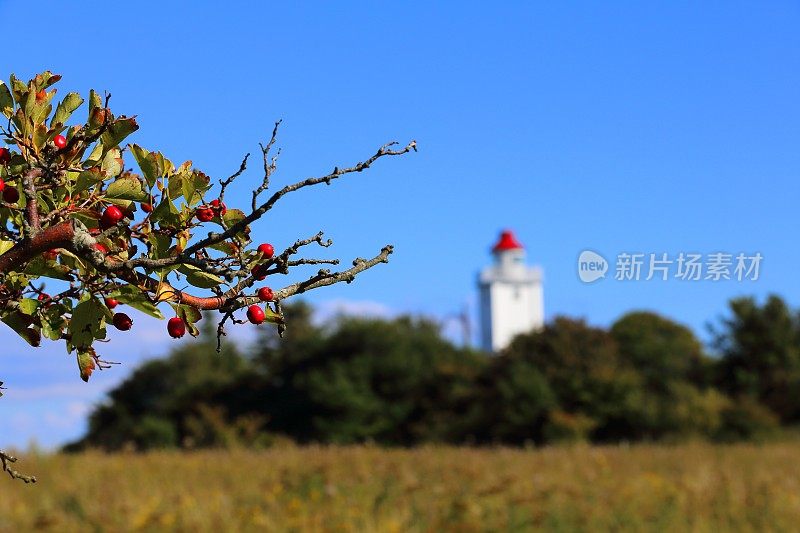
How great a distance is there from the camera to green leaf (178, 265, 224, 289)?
1.49 m

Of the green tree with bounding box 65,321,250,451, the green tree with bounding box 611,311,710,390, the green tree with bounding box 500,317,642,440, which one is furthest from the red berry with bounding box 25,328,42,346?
the green tree with bounding box 65,321,250,451

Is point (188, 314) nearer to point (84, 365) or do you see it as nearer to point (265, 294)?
point (265, 294)

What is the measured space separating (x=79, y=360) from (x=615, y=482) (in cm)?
1129

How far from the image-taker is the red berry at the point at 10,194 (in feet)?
5.07

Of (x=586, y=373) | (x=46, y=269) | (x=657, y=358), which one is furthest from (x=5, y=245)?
(x=657, y=358)

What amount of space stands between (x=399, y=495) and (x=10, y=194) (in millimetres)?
9443

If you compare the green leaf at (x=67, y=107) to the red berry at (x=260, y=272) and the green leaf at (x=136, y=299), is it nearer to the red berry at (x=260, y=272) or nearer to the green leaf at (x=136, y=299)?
the green leaf at (x=136, y=299)

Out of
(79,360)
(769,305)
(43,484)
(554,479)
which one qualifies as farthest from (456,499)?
(769,305)

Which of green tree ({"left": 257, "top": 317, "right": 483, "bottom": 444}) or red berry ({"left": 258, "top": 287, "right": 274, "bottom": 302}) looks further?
green tree ({"left": 257, "top": 317, "right": 483, "bottom": 444})

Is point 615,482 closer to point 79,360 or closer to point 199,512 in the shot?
point 199,512

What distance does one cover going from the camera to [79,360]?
173 centimetres

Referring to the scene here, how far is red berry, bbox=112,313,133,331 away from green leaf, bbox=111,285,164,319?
2.3 inches

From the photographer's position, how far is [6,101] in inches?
63.4

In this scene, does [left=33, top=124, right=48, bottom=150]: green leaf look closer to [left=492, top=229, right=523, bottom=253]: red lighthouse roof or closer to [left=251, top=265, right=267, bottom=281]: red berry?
[left=251, top=265, right=267, bottom=281]: red berry
